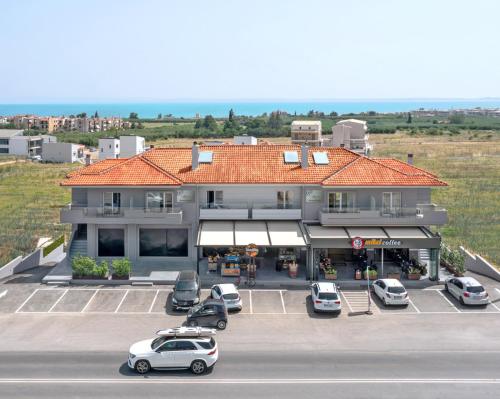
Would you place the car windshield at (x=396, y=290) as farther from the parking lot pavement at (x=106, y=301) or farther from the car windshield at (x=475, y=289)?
the parking lot pavement at (x=106, y=301)

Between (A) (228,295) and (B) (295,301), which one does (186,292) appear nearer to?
(A) (228,295)

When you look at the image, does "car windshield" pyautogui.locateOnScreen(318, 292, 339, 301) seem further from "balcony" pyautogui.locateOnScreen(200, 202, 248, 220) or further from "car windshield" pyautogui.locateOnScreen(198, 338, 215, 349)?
"balcony" pyautogui.locateOnScreen(200, 202, 248, 220)

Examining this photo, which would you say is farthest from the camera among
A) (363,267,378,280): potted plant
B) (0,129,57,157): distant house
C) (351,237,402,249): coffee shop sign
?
(0,129,57,157): distant house

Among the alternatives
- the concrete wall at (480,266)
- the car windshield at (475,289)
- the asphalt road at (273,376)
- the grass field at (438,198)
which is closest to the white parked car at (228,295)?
the asphalt road at (273,376)

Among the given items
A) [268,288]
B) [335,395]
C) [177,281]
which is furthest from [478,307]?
[177,281]

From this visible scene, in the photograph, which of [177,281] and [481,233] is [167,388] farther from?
[481,233]

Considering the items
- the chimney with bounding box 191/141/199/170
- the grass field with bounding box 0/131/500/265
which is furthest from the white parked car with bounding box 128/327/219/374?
the grass field with bounding box 0/131/500/265
